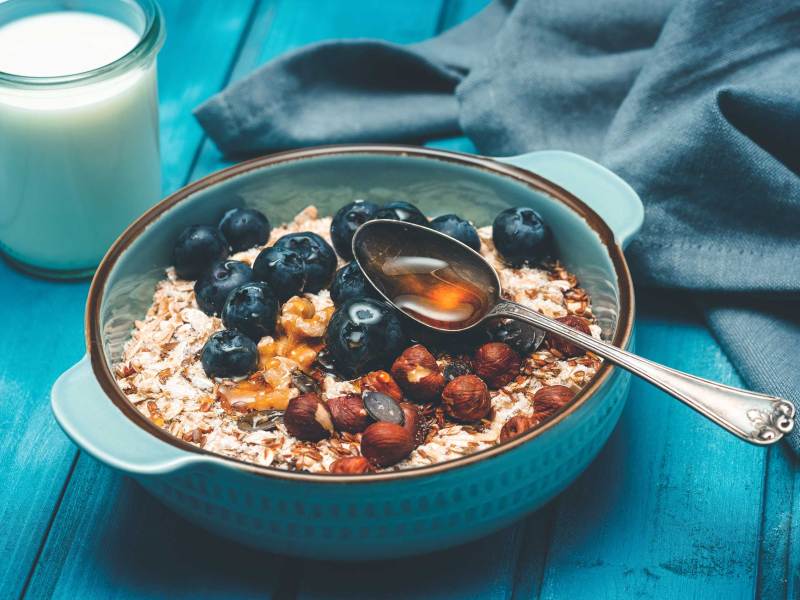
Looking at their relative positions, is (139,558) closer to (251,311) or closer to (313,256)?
(251,311)

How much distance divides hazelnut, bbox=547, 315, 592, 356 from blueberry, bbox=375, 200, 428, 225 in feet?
0.75

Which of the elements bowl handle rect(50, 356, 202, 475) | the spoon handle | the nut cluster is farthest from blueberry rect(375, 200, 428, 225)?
bowl handle rect(50, 356, 202, 475)

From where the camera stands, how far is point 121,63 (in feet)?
4.33

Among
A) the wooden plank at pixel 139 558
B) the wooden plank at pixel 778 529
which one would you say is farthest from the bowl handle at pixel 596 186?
the wooden plank at pixel 139 558

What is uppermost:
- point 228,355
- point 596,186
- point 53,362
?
point 596,186

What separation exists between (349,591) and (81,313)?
25.5 inches

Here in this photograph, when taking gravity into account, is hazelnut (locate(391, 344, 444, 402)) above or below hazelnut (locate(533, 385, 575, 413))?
below

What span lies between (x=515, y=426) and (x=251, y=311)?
0.34 m

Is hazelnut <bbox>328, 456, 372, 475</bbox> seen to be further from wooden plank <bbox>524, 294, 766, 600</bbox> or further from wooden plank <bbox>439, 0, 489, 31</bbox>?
wooden plank <bbox>439, 0, 489, 31</bbox>

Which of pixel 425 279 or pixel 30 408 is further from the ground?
pixel 425 279

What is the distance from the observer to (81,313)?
1.43 m

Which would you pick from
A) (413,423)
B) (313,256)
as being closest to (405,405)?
(413,423)

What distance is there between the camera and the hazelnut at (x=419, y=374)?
1077 mm

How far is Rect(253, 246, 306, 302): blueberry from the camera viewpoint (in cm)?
120
